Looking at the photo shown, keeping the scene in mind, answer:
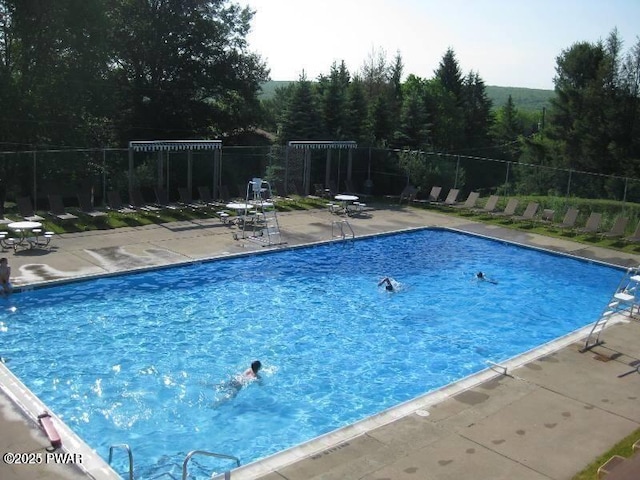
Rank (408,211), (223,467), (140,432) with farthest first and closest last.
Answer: (408,211) < (140,432) < (223,467)

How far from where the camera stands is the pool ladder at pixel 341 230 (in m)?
20.0

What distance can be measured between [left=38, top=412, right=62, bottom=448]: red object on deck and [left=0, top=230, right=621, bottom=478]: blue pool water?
3.04 feet

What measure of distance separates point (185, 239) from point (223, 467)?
1128cm

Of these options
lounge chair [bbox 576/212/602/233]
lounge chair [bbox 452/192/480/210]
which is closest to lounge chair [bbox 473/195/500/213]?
lounge chair [bbox 452/192/480/210]

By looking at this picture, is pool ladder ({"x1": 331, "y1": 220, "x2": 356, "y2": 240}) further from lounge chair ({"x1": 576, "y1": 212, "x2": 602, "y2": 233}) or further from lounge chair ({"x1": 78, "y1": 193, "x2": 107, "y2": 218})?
lounge chair ({"x1": 576, "y1": 212, "x2": 602, "y2": 233})

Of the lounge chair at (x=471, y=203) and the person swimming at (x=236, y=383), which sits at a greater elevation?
the lounge chair at (x=471, y=203)

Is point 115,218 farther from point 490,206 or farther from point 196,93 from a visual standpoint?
point 196,93

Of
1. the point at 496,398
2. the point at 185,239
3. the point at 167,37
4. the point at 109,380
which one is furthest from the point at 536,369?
the point at 167,37

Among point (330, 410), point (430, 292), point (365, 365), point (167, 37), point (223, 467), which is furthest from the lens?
point (167, 37)

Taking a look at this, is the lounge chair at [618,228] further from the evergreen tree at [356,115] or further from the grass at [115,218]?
the evergreen tree at [356,115]

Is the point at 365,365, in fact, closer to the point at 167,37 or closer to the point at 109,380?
the point at 109,380

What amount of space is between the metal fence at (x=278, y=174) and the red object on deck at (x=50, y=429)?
13.7 m

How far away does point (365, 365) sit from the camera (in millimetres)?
11367

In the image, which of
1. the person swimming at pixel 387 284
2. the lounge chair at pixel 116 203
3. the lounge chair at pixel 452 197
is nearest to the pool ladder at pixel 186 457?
the person swimming at pixel 387 284
